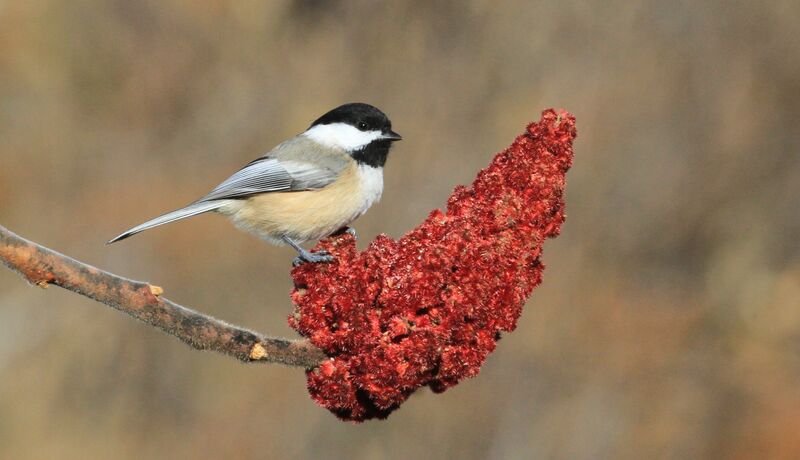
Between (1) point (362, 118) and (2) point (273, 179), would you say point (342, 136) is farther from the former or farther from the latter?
(2) point (273, 179)

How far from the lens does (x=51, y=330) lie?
7879mm

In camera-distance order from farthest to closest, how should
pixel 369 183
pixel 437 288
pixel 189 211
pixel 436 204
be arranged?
1. pixel 436 204
2. pixel 369 183
3. pixel 189 211
4. pixel 437 288

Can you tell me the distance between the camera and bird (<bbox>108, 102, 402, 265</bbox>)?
3.81 m

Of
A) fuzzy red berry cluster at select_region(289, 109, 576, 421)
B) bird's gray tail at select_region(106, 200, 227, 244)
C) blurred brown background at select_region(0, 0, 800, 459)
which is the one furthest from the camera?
blurred brown background at select_region(0, 0, 800, 459)

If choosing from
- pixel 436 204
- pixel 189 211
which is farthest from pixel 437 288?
pixel 436 204

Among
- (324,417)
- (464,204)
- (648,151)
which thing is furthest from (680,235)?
(464,204)

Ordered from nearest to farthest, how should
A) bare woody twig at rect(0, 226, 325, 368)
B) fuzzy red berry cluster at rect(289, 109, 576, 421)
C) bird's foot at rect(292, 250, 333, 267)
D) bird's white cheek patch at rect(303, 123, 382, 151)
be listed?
1. bare woody twig at rect(0, 226, 325, 368)
2. fuzzy red berry cluster at rect(289, 109, 576, 421)
3. bird's foot at rect(292, 250, 333, 267)
4. bird's white cheek patch at rect(303, 123, 382, 151)

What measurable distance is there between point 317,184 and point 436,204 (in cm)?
367

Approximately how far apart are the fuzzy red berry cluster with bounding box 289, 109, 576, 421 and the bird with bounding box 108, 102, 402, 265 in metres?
1.04

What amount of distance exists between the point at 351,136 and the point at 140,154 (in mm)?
5045

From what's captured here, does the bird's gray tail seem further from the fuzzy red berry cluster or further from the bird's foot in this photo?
the fuzzy red berry cluster

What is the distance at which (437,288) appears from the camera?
2549mm

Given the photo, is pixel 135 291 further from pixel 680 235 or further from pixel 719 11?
pixel 719 11

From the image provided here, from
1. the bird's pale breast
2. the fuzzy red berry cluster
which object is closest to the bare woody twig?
the fuzzy red berry cluster
